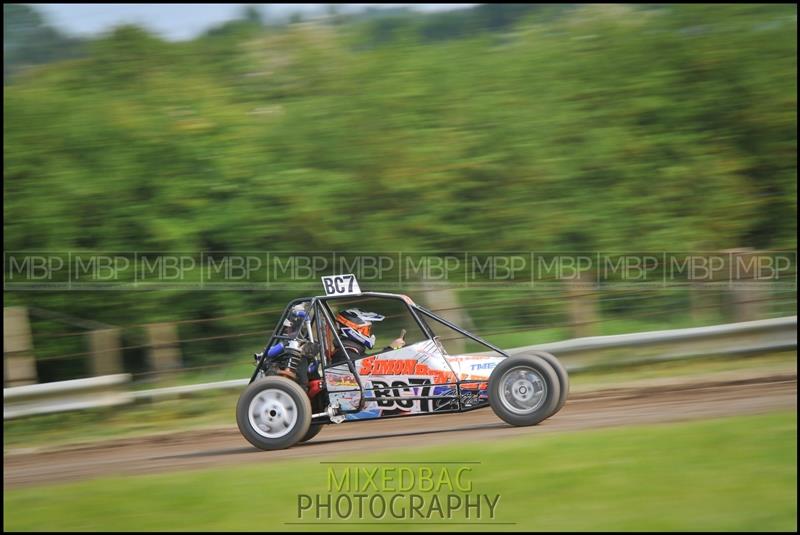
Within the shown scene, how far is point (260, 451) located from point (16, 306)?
6.14 meters

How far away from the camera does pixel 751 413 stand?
7684 mm

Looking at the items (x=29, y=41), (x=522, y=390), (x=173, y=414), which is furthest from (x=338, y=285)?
(x=29, y=41)

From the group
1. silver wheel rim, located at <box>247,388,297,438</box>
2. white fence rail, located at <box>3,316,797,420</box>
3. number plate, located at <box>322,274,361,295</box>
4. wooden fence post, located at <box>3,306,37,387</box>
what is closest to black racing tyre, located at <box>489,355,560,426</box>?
number plate, located at <box>322,274,361,295</box>

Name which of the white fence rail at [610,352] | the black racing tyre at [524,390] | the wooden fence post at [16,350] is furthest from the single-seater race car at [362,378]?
the wooden fence post at [16,350]

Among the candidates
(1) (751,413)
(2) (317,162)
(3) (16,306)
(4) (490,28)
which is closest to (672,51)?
(4) (490,28)

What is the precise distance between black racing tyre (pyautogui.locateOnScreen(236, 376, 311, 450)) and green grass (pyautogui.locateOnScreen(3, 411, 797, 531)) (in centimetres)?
42

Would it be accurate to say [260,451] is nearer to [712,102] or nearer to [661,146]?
[661,146]

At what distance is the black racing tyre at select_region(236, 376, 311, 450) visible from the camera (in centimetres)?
768

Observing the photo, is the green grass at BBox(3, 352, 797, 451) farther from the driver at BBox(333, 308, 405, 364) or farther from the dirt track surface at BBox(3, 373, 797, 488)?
the driver at BBox(333, 308, 405, 364)

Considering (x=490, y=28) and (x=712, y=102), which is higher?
(x=490, y=28)

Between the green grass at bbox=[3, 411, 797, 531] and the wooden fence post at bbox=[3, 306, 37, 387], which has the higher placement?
the wooden fence post at bbox=[3, 306, 37, 387]

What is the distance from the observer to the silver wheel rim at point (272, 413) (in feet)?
25.4

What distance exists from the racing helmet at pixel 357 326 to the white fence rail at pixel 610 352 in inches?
95.6

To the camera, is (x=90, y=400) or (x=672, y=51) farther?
(x=672, y=51)
